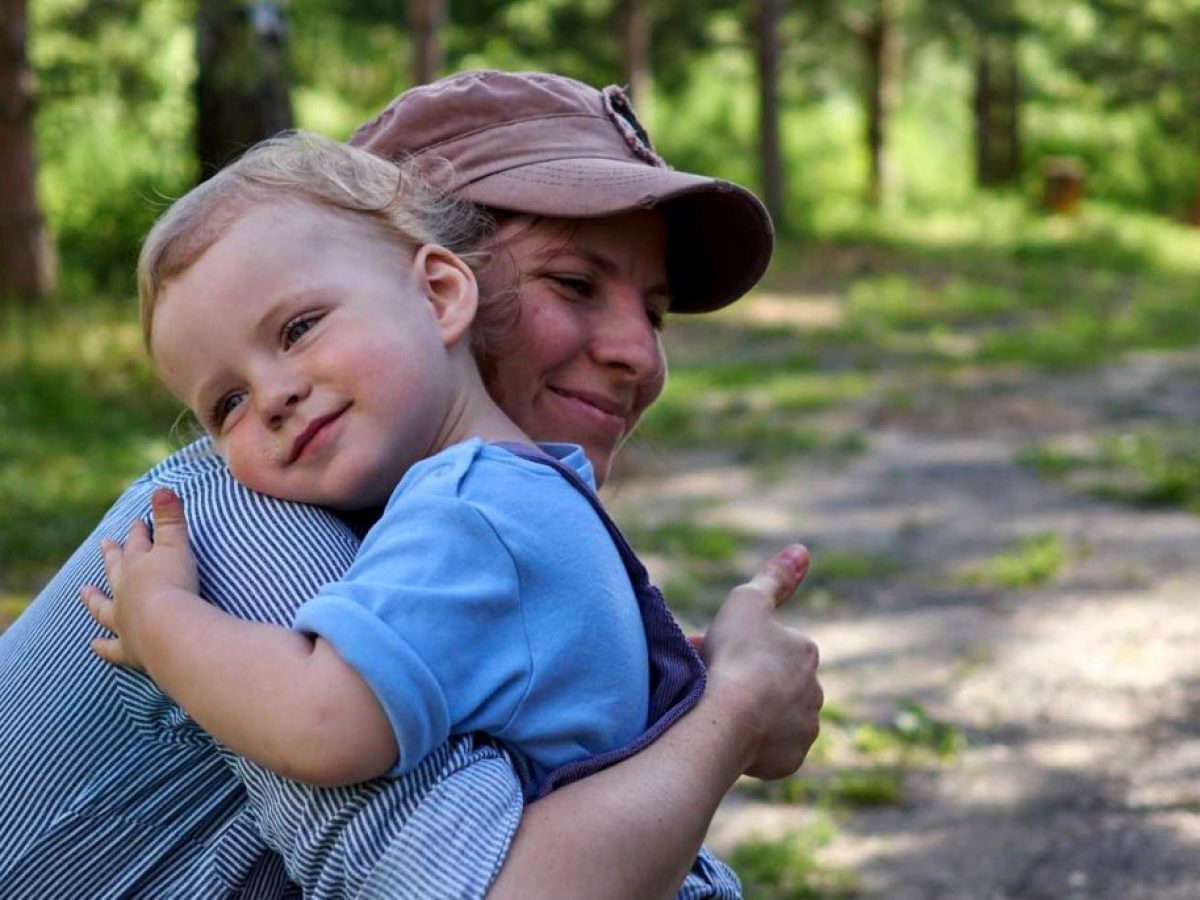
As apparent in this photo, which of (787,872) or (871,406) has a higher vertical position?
(787,872)

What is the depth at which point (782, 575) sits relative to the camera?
1904 millimetres

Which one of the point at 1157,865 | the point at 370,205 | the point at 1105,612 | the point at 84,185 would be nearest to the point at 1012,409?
the point at 1105,612

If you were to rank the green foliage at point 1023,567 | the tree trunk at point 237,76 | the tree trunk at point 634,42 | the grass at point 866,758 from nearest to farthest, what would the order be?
1. the grass at point 866,758
2. the green foliage at point 1023,567
3. the tree trunk at point 237,76
4. the tree trunk at point 634,42

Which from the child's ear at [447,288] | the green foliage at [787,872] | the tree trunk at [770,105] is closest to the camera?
the child's ear at [447,288]

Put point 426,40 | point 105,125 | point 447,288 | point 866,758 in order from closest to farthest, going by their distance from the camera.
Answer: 1. point 447,288
2. point 866,758
3. point 426,40
4. point 105,125

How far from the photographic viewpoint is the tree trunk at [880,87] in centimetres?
2081

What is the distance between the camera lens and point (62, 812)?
1.50m

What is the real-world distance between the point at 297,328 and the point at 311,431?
10 centimetres

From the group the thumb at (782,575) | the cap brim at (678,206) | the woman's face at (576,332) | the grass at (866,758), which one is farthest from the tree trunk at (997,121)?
the thumb at (782,575)

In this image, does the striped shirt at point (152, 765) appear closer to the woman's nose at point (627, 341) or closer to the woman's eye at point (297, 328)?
the woman's eye at point (297, 328)

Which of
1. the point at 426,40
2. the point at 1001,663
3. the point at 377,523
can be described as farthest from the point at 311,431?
the point at 426,40

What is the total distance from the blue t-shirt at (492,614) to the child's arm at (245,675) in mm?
20

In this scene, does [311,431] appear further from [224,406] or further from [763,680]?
[763,680]

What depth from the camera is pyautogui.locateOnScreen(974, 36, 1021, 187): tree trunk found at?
25.6 metres
